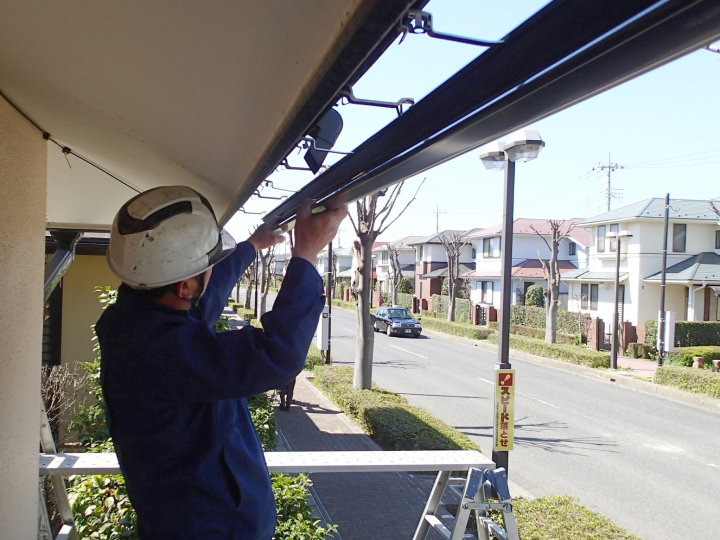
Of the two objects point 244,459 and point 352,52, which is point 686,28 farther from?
point 244,459

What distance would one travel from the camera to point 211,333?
149 cm

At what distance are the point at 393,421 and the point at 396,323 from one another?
21116 mm

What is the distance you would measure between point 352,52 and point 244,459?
1.13 meters

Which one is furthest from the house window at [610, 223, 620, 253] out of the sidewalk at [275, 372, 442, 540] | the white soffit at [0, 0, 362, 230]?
the white soffit at [0, 0, 362, 230]

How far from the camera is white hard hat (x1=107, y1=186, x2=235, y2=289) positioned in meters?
1.53

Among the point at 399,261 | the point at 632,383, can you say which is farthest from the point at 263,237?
the point at 399,261

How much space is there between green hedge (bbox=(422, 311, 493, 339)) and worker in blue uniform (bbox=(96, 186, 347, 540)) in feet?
89.4

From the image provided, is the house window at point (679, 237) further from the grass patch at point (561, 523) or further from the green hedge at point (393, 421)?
the grass patch at point (561, 523)

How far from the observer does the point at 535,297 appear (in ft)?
114

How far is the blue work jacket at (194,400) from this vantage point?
4.67 ft

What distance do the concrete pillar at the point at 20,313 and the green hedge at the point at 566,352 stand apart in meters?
19.4

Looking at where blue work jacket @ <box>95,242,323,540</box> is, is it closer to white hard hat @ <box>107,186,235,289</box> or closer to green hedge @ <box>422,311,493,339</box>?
white hard hat @ <box>107,186,235,289</box>

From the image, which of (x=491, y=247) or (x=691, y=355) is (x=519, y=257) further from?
(x=691, y=355)

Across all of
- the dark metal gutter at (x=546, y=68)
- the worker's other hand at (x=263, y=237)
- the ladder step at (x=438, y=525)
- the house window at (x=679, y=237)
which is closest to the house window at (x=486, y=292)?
the house window at (x=679, y=237)
